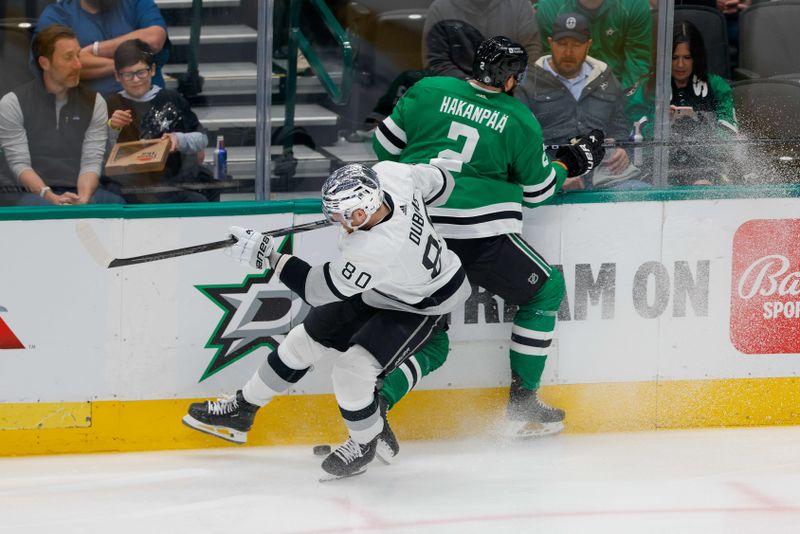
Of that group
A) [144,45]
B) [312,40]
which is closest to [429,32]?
[312,40]

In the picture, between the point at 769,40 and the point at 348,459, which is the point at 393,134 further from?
the point at 769,40

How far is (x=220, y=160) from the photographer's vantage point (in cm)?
439

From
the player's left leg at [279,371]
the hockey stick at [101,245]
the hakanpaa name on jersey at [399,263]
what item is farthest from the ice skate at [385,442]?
the hockey stick at [101,245]

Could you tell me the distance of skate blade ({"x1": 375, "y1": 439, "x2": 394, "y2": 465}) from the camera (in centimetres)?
412

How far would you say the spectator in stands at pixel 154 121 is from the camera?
14.1 feet

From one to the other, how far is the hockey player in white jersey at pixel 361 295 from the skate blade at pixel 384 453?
112mm

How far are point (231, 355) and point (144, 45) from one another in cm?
113

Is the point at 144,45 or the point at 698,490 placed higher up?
the point at 144,45

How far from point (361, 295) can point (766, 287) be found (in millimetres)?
1514

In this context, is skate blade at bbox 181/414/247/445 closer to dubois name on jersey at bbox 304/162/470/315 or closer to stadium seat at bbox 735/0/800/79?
dubois name on jersey at bbox 304/162/470/315

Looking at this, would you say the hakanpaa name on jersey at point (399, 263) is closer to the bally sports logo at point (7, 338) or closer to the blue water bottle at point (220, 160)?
the blue water bottle at point (220, 160)

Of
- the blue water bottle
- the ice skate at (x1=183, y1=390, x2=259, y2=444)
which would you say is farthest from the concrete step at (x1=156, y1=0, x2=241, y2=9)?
the ice skate at (x1=183, y1=390, x2=259, y2=444)

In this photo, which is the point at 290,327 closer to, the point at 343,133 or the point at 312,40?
the point at 343,133

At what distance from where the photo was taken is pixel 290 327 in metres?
4.29
